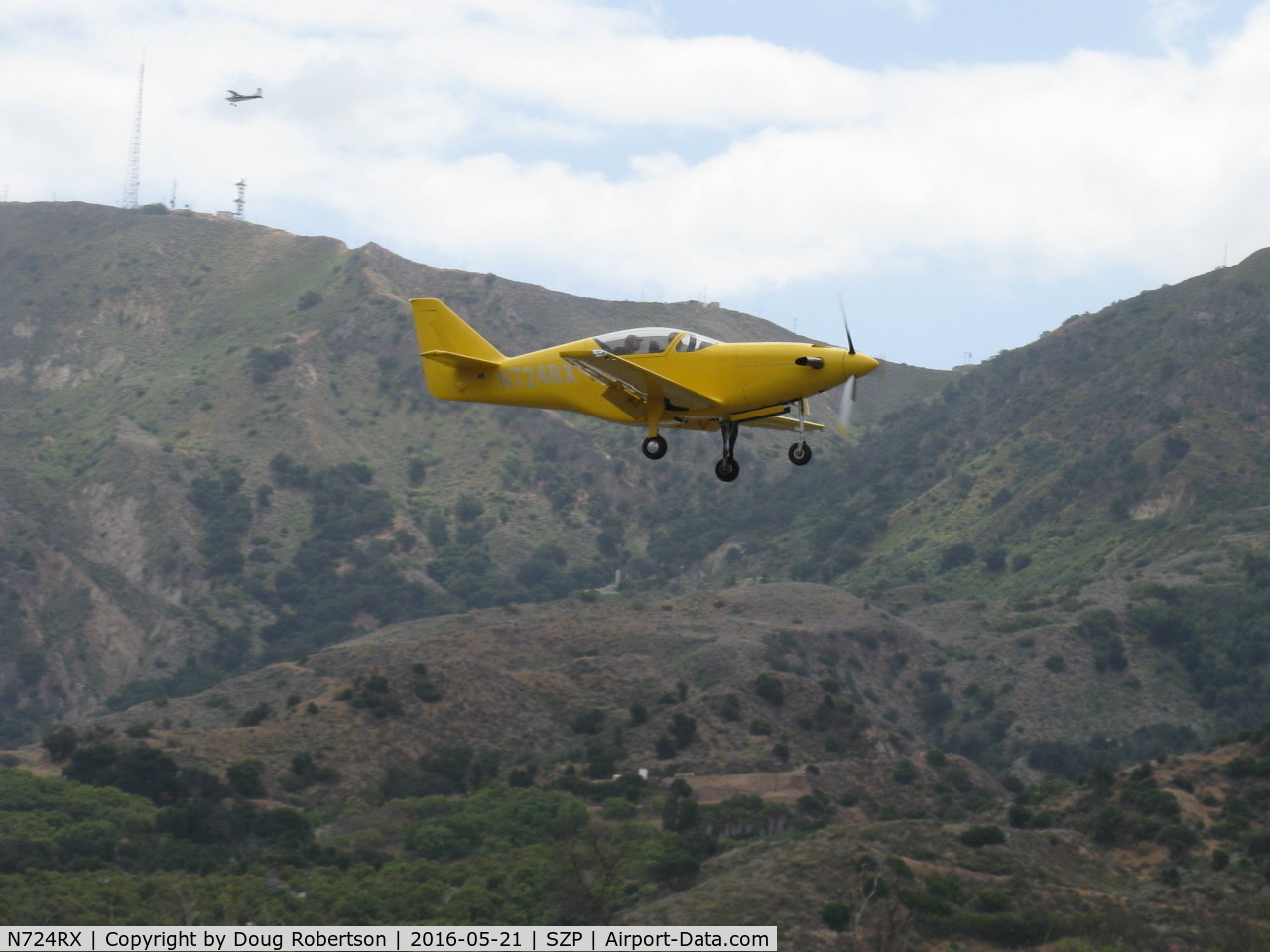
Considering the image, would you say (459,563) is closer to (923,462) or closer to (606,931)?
(923,462)

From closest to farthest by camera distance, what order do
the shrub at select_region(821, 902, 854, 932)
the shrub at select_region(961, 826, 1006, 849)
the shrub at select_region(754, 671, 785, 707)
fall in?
the shrub at select_region(821, 902, 854, 932) → the shrub at select_region(961, 826, 1006, 849) → the shrub at select_region(754, 671, 785, 707)

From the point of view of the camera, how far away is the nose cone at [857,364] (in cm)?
3612

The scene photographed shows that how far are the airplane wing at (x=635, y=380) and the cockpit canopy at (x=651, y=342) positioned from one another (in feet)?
2.48

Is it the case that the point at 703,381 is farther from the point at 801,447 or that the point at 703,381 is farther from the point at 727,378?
the point at 801,447

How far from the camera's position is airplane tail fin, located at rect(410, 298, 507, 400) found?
140 feet

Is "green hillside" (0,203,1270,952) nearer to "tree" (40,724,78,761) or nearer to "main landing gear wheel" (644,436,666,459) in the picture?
"tree" (40,724,78,761)

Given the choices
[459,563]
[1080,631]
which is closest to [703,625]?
[1080,631]

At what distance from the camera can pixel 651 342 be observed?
126 ft

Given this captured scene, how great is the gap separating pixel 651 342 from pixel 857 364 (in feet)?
17.6

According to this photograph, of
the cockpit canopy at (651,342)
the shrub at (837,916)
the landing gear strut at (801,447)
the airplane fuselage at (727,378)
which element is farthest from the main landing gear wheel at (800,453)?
the shrub at (837,916)
